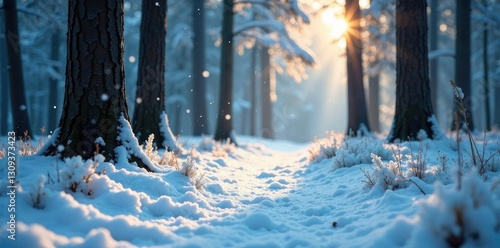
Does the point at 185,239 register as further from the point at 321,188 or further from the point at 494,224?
the point at 321,188

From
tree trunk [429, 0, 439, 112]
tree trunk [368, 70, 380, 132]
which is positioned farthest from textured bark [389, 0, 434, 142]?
tree trunk [429, 0, 439, 112]

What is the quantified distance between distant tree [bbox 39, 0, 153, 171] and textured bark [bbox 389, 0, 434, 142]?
5408 mm

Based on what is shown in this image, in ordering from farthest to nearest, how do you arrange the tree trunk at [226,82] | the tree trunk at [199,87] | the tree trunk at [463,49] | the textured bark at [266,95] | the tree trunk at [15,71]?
the textured bark at [266,95] < the tree trunk at [199,87] < the tree trunk at [463,49] < the tree trunk at [226,82] < the tree trunk at [15,71]

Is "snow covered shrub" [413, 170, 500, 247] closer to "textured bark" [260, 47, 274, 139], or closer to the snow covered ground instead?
the snow covered ground

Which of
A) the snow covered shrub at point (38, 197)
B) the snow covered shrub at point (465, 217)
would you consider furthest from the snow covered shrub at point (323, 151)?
the snow covered shrub at point (38, 197)

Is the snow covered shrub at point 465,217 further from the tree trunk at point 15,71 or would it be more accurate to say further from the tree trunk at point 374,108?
the tree trunk at point 374,108

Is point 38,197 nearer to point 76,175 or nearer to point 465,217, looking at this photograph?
point 76,175

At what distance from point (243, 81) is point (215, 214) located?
27.2 m

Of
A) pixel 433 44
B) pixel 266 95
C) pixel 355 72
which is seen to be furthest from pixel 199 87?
pixel 433 44

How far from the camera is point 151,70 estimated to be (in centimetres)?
677

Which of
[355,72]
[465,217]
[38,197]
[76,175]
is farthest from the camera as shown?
[355,72]

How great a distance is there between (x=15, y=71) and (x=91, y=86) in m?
8.36

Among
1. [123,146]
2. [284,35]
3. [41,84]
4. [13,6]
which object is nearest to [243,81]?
[41,84]

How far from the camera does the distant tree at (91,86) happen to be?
12.1 feet
